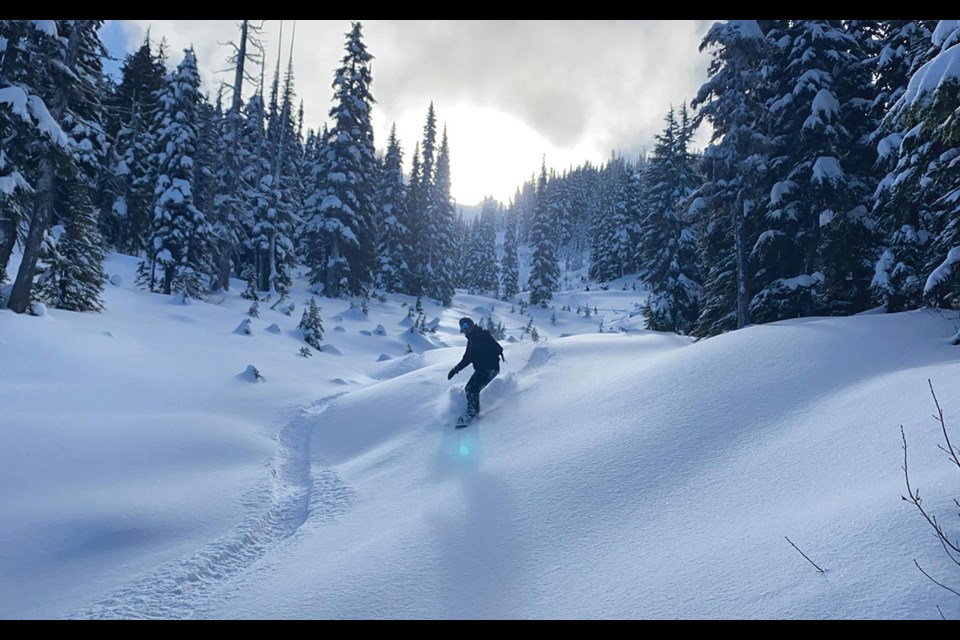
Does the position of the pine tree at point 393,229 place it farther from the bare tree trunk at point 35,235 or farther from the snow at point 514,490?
the snow at point 514,490

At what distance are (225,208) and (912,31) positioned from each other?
94.3 ft

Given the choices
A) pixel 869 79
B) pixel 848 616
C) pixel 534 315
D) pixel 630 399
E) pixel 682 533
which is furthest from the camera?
Result: pixel 534 315

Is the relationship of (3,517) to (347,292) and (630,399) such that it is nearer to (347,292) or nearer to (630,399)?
(630,399)

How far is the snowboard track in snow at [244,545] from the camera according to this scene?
3.89 metres

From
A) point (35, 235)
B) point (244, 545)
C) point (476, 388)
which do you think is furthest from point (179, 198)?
point (244, 545)

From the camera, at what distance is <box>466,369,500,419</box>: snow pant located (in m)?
8.05

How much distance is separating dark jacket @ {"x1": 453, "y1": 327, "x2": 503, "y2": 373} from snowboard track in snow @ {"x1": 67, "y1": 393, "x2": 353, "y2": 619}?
2.83m

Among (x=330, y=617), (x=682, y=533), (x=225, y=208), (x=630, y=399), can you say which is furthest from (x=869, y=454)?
(x=225, y=208)

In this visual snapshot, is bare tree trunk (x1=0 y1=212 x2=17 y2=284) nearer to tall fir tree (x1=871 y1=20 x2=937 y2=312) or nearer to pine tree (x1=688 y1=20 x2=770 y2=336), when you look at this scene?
pine tree (x1=688 y1=20 x2=770 y2=336)

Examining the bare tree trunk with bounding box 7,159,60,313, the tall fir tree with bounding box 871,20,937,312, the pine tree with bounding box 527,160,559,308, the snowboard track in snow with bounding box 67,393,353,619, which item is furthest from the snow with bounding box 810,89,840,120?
the pine tree with bounding box 527,160,559,308

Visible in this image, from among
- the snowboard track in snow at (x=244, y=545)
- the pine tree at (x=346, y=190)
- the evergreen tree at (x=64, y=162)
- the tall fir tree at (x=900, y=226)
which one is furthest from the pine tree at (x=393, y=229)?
the snowboard track in snow at (x=244, y=545)

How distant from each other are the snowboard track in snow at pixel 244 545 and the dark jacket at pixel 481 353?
2.83 metres

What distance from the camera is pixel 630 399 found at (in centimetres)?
663

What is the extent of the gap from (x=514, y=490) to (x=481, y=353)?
133 inches
